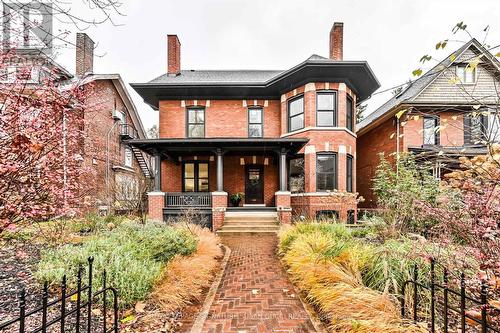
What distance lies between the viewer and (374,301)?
3674 mm

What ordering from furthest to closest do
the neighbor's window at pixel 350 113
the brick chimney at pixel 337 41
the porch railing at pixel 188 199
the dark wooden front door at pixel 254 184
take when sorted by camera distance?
the dark wooden front door at pixel 254 184 → the brick chimney at pixel 337 41 → the neighbor's window at pixel 350 113 → the porch railing at pixel 188 199

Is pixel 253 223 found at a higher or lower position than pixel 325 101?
lower

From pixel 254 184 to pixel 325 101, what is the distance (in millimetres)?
6082

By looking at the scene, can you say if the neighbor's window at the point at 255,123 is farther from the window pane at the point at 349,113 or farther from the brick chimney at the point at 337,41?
the brick chimney at the point at 337,41

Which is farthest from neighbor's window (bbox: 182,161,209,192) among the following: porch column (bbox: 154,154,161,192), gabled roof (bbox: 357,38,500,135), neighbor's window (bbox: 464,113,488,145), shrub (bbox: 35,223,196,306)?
neighbor's window (bbox: 464,113,488,145)

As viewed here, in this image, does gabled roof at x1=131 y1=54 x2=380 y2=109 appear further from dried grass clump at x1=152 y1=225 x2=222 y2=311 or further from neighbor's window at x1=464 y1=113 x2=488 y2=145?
dried grass clump at x1=152 y1=225 x2=222 y2=311

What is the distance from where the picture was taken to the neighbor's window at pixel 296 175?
14273 mm

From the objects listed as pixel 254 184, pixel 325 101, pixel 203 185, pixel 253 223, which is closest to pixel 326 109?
pixel 325 101

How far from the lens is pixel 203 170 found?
52.0ft

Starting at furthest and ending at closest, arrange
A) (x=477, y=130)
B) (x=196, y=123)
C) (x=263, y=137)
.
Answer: (x=196, y=123)
(x=263, y=137)
(x=477, y=130)

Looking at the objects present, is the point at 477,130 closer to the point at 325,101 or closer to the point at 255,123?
the point at 325,101

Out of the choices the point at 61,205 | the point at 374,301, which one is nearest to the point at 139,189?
the point at 61,205

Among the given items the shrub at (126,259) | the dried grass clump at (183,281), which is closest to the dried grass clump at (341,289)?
the dried grass clump at (183,281)

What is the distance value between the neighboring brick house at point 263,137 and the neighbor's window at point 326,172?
5 cm
